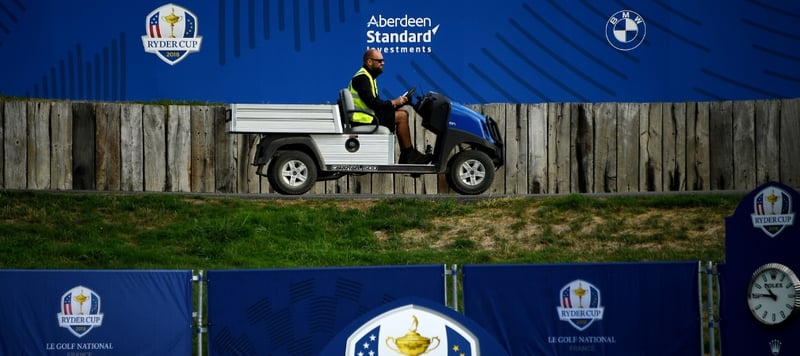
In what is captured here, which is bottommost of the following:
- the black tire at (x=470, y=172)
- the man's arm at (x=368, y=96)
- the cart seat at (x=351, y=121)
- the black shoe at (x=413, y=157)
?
the black tire at (x=470, y=172)

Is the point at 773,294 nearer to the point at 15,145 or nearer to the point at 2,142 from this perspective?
the point at 15,145

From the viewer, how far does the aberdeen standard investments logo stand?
27844mm

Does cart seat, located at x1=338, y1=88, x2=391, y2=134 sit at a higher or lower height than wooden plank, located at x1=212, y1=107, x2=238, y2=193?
higher

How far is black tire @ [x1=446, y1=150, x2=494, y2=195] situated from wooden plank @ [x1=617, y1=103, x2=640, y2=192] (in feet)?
10.7

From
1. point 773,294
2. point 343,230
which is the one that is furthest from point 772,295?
point 343,230

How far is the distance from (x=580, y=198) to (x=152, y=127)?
855 cm

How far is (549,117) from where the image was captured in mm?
27250

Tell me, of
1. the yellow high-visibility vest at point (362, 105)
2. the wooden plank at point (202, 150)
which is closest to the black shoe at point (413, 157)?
the yellow high-visibility vest at point (362, 105)

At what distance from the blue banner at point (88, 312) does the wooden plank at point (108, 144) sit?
10.9 metres

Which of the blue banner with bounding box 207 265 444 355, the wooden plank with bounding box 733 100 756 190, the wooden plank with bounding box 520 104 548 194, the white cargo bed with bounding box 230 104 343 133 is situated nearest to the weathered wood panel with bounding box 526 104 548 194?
the wooden plank with bounding box 520 104 548 194

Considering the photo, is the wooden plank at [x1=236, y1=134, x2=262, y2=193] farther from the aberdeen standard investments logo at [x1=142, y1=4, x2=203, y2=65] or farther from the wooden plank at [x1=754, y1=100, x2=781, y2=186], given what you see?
the wooden plank at [x1=754, y1=100, x2=781, y2=186]

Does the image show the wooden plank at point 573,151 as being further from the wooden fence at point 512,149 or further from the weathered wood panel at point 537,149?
the weathered wood panel at point 537,149

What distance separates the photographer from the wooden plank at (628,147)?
2734 centimetres

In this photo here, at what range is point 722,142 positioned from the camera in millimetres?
27391
